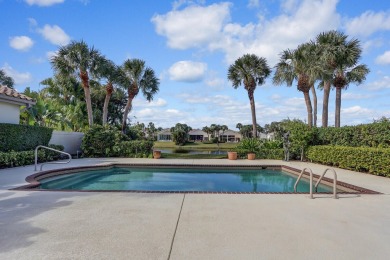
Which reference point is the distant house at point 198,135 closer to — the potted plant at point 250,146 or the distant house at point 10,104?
the potted plant at point 250,146

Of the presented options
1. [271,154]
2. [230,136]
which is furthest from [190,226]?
[230,136]

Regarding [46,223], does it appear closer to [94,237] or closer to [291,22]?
[94,237]

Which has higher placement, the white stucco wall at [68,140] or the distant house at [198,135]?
the distant house at [198,135]

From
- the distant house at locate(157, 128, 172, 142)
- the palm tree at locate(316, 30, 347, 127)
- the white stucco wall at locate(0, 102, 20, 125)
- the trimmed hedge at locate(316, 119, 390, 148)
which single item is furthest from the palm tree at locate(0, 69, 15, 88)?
the trimmed hedge at locate(316, 119, 390, 148)

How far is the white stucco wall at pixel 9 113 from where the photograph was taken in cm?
1282

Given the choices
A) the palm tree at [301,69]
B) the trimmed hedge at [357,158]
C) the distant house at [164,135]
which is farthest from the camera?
the distant house at [164,135]

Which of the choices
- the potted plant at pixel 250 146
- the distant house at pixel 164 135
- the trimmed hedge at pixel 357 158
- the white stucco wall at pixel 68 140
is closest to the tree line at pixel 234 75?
the white stucco wall at pixel 68 140

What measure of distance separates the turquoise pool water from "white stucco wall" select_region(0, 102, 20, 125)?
4.60m

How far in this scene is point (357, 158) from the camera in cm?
1182

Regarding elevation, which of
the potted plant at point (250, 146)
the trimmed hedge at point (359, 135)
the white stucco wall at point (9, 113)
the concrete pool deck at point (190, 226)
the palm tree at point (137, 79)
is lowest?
the concrete pool deck at point (190, 226)

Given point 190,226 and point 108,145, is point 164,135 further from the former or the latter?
point 190,226

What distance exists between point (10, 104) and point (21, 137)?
5.47 ft

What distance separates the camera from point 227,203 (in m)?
5.72

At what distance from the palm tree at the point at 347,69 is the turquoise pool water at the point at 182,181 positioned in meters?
9.86
